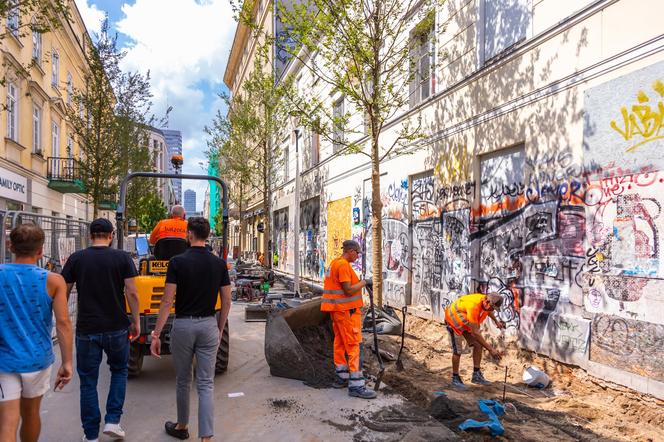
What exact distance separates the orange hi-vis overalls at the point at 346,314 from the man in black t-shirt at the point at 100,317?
230 centimetres

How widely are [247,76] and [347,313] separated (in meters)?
37.4

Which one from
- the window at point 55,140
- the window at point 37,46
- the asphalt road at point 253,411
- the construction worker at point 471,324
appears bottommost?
the asphalt road at point 253,411

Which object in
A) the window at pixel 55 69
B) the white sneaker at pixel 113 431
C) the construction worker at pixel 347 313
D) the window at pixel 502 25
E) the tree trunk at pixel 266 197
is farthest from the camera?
the tree trunk at pixel 266 197

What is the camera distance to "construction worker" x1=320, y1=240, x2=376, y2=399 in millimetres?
5555

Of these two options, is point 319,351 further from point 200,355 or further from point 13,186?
point 13,186

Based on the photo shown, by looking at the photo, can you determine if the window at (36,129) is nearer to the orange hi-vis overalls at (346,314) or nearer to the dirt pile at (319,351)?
the dirt pile at (319,351)

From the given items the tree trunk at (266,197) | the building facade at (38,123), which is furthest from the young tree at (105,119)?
the tree trunk at (266,197)

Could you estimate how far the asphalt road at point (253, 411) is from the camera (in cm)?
438

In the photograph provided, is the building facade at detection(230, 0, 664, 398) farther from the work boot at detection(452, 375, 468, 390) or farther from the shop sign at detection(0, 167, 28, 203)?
the shop sign at detection(0, 167, 28, 203)

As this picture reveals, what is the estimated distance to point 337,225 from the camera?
57.2 ft

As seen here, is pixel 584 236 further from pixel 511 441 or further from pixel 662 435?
pixel 511 441

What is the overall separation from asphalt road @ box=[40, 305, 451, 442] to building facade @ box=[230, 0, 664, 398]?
298cm

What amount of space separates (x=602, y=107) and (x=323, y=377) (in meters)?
5.03

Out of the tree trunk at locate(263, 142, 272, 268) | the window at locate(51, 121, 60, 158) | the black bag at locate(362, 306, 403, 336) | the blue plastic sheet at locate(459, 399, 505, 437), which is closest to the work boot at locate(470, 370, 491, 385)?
the blue plastic sheet at locate(459, 399, 505, 437)
